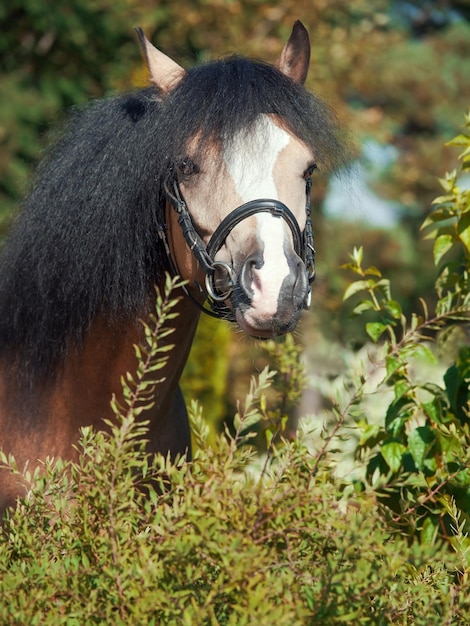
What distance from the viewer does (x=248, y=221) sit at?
101 inches

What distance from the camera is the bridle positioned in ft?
8.41

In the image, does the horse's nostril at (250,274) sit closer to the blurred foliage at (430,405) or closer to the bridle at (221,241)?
the bridle at (221,241)

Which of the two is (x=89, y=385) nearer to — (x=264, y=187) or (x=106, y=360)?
(x=106, y=360)

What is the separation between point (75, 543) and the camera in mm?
2096

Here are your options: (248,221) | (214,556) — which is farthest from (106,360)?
(214,556)

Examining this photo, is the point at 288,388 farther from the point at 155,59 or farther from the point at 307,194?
the point at 155,59

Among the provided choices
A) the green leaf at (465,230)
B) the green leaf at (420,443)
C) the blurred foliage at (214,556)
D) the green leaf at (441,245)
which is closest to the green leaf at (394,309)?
the green leaf at (441,245)

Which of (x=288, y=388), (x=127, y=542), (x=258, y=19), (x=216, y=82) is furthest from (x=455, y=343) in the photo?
(x=258, y=19)

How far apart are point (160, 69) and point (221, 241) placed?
0.76 metres

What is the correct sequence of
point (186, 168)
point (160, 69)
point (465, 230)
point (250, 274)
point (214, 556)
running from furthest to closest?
point (465, 230)
point (160, 69)
point (186, 168)
point (250, 274)
point (214, 556)

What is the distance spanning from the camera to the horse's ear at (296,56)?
317cm

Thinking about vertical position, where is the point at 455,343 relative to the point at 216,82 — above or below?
below

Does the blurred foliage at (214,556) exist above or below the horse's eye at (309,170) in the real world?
below

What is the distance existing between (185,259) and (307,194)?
0.49 metres
